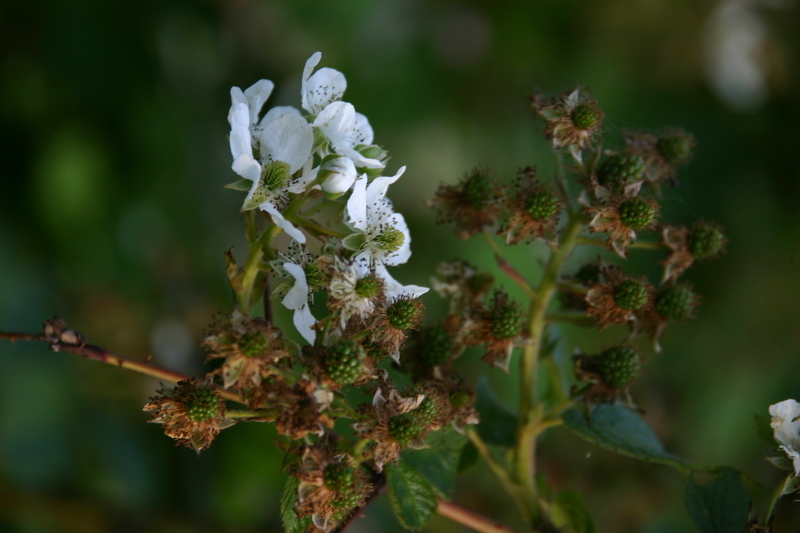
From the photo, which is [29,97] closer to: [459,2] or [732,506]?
[459,2]

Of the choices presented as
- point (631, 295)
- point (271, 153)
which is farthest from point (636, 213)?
point (271, 153)

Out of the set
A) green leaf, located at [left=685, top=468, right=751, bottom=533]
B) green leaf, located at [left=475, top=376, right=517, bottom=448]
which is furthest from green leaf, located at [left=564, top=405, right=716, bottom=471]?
green leaf, located at [left=475, top=376, right=517, bottom=448]

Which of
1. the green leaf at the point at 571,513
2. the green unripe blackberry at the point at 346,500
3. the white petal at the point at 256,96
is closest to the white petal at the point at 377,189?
the white petal at the point at 256,96

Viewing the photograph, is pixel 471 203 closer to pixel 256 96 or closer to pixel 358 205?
pixel 358 205

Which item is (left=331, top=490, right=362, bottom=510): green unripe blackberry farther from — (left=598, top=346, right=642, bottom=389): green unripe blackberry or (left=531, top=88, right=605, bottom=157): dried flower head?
(left=531, top=88, right=605, bottom=157): dried flower head

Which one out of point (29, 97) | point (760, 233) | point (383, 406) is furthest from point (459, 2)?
point (383, 406)
